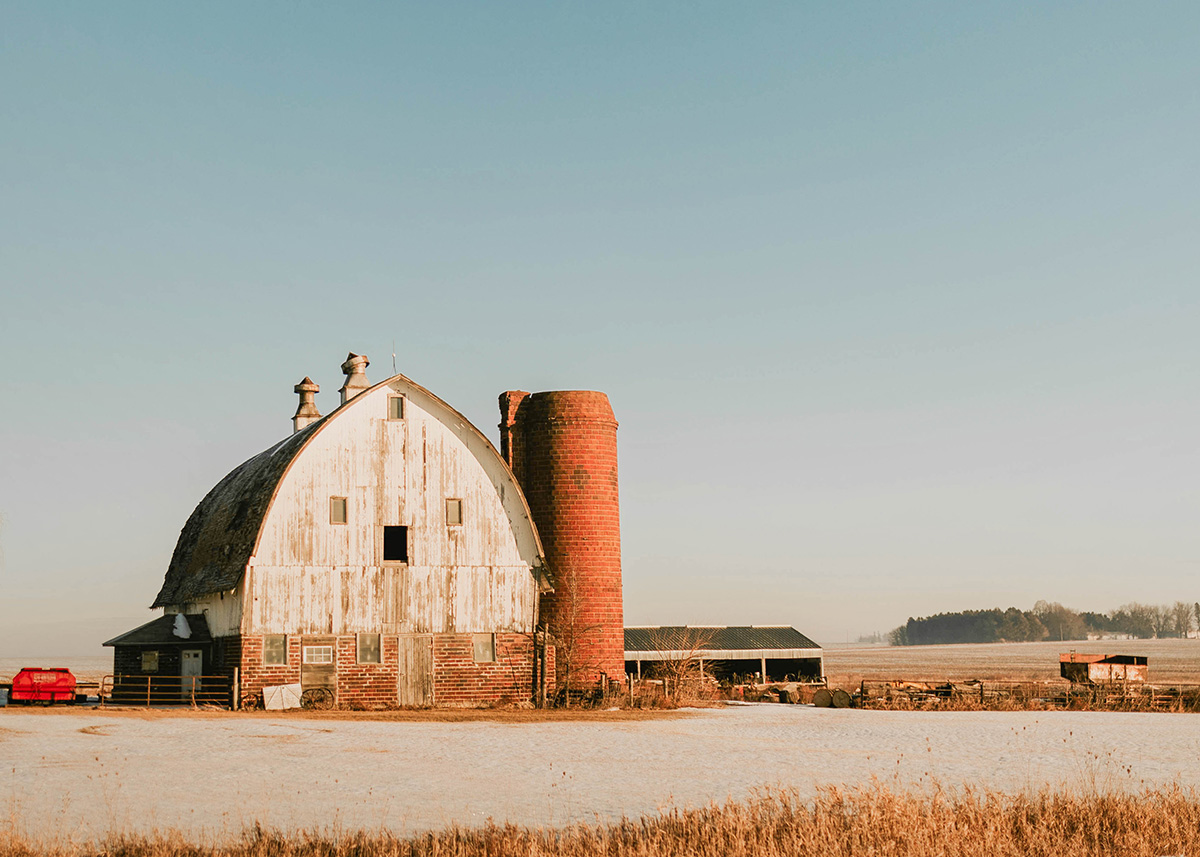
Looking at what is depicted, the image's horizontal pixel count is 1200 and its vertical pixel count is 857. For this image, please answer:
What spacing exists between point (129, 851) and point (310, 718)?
58.4 ft

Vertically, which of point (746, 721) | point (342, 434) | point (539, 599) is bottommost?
point (746, 721)

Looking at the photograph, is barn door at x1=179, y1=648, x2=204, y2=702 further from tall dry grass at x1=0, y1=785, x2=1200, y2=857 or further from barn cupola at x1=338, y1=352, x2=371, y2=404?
tall dry grass at x1=0, y1=785, x2=1200, y2=857

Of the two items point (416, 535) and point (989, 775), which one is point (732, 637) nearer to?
point (416, 535)

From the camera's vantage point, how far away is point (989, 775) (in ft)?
60.0

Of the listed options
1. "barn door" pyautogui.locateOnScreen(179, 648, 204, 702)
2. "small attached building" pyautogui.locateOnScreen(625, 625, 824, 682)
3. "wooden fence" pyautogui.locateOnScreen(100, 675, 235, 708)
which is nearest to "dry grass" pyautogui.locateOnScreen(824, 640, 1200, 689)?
"small attached building" pyautogui.locateOnScreen(625, 625, 824, 682)

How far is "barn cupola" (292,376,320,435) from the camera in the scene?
4209 centimetres

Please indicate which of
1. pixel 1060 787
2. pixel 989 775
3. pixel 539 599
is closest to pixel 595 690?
pixel 539 599

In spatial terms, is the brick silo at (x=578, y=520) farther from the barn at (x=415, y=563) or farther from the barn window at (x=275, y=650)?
the barn window at (x=275, y=650)

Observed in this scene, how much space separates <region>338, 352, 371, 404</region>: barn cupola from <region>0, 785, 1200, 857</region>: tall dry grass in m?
26.7

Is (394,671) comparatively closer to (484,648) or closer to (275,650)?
(484,648)

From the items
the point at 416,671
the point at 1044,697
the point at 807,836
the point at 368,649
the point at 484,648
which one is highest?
the point at 368,649

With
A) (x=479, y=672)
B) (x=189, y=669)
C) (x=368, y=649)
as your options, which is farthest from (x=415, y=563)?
(x=189, y=669)

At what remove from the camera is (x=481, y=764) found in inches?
771

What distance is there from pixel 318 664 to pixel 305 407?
13472 millimetres
